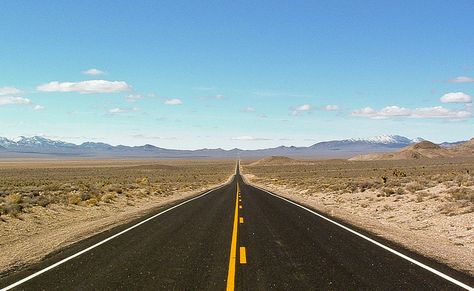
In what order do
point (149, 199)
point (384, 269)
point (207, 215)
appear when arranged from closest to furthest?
point (384, 269)
point (207, 215)
point (149, 199)

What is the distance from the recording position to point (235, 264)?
9.95 meters

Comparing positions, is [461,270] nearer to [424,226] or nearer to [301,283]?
[301,283]

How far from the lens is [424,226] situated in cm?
1716

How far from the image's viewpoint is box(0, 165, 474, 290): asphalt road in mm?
8336

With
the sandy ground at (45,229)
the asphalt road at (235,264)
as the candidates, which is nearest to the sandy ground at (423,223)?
the asphalt road at (235,264)

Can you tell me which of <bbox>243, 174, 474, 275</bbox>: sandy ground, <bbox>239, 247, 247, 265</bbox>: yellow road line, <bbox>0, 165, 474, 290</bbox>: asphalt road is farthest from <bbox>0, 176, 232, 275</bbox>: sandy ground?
<bbox>243, 174, 474, 275</bbox>: sandy ground

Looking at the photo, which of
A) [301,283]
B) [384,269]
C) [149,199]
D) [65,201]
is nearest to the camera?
[301,283]

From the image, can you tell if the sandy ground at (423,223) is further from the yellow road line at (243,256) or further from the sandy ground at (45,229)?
the sandy ground at (45,229)

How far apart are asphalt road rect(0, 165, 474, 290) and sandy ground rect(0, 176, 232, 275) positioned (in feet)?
2.41

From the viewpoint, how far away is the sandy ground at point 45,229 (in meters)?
11.9

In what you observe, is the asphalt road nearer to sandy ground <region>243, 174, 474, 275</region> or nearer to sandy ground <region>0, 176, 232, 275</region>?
sandy ground <region>0, 176, 232, 275</region>

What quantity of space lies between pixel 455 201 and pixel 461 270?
12096 millimetres

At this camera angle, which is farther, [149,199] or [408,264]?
[149,199]

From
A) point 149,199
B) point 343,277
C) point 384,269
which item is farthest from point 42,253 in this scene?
point 149,199
